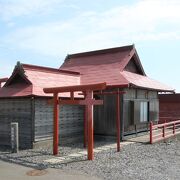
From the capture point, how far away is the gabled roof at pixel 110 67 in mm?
16844

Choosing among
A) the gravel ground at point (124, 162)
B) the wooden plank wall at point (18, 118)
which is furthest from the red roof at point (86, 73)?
the gravel ground at point (124, 162)

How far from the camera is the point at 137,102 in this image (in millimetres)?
17266

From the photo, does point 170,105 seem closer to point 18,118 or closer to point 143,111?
point 143,111

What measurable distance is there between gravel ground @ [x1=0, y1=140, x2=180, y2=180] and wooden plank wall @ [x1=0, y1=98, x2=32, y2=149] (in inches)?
42.6

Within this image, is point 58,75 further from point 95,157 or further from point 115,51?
point 95,157

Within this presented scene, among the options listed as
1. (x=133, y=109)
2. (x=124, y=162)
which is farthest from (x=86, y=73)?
(x=124, y=162)

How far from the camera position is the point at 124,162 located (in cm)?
1066

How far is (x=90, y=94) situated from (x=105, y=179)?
359 cm

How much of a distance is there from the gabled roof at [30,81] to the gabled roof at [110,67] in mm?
2104

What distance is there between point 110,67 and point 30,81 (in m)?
5.51

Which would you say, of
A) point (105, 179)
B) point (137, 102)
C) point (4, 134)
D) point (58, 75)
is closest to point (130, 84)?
point (137, 102)

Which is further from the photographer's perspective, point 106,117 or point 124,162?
point 106,117

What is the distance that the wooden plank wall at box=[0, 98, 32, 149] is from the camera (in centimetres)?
1384

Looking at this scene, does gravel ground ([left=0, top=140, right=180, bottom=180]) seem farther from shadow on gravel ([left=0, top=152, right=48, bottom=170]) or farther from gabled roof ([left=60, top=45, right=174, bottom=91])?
gabled roof ([left=60, top=45, right=174, bottom=91])
